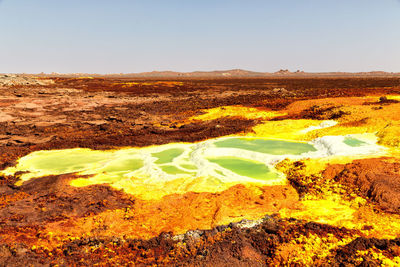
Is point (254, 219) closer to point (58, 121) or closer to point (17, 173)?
point (17, 173)

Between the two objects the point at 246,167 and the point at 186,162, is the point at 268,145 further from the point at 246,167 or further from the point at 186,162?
the point at 186,162

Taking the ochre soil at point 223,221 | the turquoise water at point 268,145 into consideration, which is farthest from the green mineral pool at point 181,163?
the ochre soil at point 223,221

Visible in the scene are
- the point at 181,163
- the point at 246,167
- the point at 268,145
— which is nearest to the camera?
the point at 246,167

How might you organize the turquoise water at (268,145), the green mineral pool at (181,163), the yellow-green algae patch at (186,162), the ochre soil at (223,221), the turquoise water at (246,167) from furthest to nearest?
the turquoise water at (268,145)
the turquoise water at (246,167)
the green mineral pool at (181,163)
the yellow-green algae patch at (186,162)
the ochre soil at (223,221)

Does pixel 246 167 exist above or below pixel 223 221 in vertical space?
above

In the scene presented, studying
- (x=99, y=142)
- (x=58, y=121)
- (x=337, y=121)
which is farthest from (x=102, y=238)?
(x=58, y=121)

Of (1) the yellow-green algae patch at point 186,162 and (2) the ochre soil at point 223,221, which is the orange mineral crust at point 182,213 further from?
(1) the yellow-green algae patch at point 186,162

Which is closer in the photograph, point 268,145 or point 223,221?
point 223,221

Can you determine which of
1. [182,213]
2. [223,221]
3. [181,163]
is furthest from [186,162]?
[223,221]
